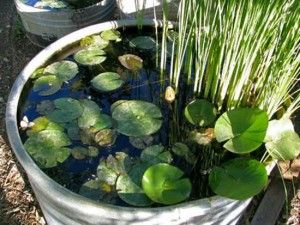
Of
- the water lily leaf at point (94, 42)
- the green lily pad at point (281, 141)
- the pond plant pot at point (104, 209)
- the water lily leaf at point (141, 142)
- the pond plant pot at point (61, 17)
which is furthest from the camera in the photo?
the pond plant pot at point (61, 17)

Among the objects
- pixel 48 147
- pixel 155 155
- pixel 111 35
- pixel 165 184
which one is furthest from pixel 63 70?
pixel 165 184

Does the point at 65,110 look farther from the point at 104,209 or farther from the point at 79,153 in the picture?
the point at 104,209

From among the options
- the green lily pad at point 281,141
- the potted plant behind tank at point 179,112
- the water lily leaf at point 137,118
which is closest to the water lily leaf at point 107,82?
the potted plant behind tank at point 179,112

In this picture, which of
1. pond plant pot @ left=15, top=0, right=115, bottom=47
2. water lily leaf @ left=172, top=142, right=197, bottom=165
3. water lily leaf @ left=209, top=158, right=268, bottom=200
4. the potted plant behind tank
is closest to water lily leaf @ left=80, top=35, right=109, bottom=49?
the potted plant behind tank

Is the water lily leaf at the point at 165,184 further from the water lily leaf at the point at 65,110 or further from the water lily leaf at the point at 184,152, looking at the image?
the water lily leaf at the point at 65,110

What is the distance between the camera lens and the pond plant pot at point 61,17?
1.80 metres

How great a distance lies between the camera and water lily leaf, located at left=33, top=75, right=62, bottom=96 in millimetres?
1341

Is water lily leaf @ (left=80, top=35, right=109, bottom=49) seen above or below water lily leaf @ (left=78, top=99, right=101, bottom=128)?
above

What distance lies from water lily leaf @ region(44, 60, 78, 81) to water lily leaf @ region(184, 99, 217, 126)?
0.39 meters

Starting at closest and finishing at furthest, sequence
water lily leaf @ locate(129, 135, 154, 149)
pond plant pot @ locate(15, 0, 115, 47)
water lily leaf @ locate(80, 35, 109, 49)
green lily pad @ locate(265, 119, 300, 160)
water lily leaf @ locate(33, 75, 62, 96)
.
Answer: green lily pad @ locate(265, 119, 300, 160) → water lily leaf @ locate(129, 135, 154, 149) → water lily leaf @ locate(33, 75, 62, 96) → water lily leaf @ locate(80, 35, 109, 49) → pond plant pot @ locate(15, 0, 115, 47)

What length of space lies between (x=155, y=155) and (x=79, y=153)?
0.20 m

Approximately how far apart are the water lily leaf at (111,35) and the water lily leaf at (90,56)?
0.15 ft

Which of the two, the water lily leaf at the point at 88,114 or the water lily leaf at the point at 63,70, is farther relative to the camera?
the water lily leaf at the point at 63,70

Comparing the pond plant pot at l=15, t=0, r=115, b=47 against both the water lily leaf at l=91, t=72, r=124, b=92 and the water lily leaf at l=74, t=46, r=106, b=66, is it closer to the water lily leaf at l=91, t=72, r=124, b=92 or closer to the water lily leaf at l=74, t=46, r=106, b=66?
the water lily leaf at l=74, t=46, r=106, b=66
